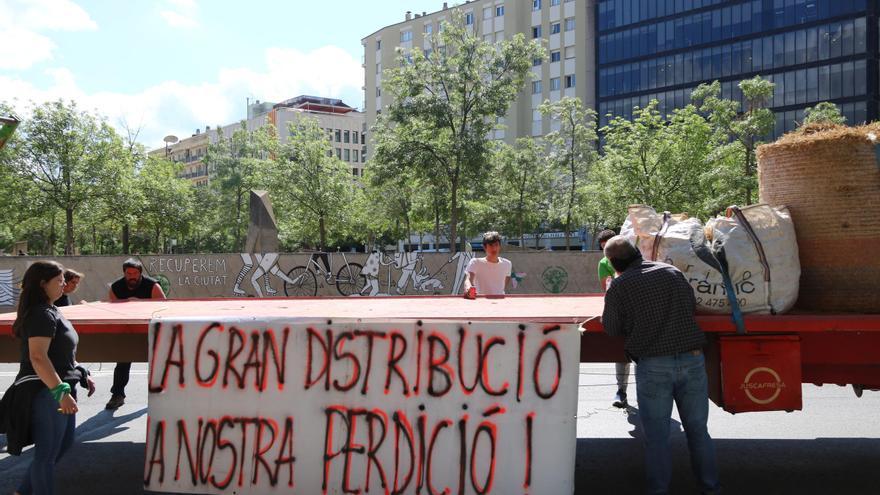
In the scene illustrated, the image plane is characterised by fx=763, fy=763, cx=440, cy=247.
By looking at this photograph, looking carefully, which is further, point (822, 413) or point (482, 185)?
point (482, 185)

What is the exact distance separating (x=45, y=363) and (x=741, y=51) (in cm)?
6442

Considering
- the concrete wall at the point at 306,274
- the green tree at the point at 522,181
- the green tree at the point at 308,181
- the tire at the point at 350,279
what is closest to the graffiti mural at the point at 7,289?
the concrete wall at the point at 306,274

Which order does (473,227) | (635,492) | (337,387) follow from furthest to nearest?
(473,227), (635,492), (337,387)

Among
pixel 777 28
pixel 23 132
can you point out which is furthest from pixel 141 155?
pixel 777 28

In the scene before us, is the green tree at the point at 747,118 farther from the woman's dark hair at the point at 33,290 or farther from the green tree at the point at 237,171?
the woman's dark hair at the point at 33,290

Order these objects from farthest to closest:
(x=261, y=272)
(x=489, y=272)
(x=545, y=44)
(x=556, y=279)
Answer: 1. (x=545, y=44)
2. (x=261, y=272)
3. (x=556, y=279)
4. (x=489, y=272)

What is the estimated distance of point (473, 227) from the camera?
52.4 metres

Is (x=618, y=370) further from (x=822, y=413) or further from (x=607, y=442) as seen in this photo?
(x=822, y=413)

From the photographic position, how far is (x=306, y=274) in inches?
795

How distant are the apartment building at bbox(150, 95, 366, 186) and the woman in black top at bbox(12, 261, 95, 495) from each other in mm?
98066

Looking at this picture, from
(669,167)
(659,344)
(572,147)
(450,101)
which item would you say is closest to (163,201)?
(450,101)

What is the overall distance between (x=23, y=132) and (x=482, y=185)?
770 inches

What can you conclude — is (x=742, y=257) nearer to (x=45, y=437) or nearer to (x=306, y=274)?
(x=45, y=437)

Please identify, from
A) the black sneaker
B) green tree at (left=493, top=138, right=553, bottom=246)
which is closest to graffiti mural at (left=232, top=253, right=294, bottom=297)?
the black sneaker
